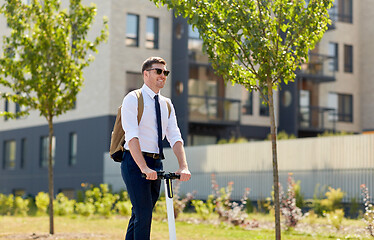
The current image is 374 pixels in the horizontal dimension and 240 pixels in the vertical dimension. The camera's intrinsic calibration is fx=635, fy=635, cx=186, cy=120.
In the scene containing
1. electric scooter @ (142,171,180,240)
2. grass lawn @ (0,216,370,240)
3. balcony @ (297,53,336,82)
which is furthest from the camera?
balcony @ (297,53,336,82)

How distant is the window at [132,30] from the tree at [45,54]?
16.6 meters

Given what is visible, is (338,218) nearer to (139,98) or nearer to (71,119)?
(139,98)

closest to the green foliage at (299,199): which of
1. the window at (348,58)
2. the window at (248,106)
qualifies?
the window at (248,106)

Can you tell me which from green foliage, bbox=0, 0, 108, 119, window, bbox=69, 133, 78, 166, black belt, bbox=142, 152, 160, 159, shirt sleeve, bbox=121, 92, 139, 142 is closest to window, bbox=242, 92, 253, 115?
window, bbox=69, 133, 78, 166

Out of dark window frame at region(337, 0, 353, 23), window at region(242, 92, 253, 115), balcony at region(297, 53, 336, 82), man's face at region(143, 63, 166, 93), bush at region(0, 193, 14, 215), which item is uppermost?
dark window frame at region(337, 0, 353, 23)

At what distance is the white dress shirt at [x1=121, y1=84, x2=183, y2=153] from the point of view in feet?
18.8

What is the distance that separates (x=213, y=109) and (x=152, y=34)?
472 centimetres

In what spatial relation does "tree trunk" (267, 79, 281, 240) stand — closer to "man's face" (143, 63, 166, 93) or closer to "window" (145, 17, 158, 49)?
"man's face" (143, 63, 166, 93)

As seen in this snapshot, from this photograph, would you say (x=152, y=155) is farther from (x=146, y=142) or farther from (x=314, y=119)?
(x=314, y=119)

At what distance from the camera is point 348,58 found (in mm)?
34656

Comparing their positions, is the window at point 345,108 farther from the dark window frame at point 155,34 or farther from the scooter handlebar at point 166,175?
the scooter handlebar at point 166,175

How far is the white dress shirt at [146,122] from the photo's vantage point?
573 centimetres

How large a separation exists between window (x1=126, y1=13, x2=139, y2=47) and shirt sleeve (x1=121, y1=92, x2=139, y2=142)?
2439 cm

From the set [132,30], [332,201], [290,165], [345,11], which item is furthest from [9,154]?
[332,201]
